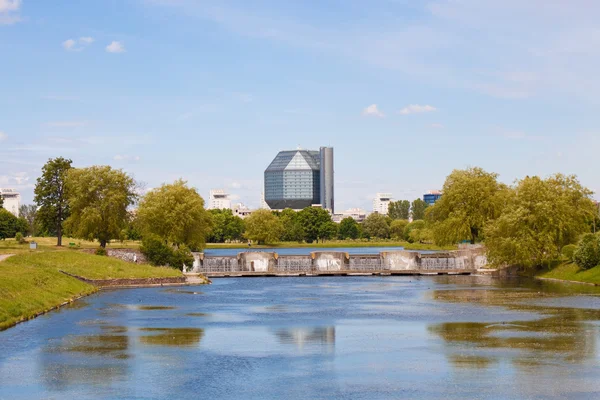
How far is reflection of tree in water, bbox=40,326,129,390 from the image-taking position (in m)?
30.9

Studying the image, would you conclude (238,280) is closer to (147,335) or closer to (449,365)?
(147,335)

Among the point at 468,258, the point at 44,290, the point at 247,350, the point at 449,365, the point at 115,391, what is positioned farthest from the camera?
the point at 468,258

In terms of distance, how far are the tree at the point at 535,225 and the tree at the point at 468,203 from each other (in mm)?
12553

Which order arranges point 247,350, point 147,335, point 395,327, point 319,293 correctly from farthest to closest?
1. point 319,293
2. point 395,327
3. point 147,335
4. point 247,350

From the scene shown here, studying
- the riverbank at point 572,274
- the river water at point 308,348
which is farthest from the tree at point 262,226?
the river water at point 308,348

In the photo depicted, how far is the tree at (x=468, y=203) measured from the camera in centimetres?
10350

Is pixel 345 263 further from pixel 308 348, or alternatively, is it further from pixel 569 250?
pixel 308 348

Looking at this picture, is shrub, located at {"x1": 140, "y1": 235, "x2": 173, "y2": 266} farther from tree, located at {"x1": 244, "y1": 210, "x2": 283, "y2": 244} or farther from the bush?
tree, located at {"x1": 244, "y1": 210, "x2": 283, "y2": 244}

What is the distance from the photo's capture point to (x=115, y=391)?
28.7m

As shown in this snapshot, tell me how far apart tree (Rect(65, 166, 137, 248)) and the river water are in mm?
A: 34294

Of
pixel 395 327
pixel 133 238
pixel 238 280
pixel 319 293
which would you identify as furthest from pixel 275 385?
pixel 133 238

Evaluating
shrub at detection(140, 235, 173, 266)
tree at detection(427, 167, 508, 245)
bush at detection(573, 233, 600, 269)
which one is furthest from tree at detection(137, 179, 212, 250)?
bush at detection(573, 233, 600, 269)

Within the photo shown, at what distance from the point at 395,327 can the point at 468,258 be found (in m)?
55.2

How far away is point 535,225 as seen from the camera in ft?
285
